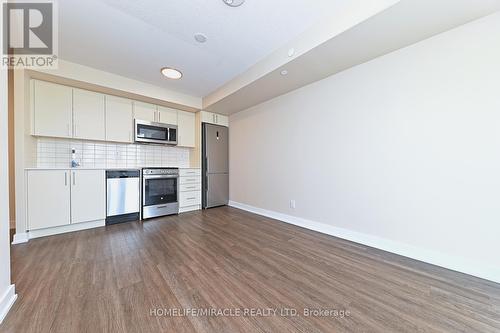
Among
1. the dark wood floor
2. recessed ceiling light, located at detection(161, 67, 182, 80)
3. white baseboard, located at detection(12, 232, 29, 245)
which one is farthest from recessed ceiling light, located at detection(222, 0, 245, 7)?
white baseboard, located at detection(12, 232, 29, 245)

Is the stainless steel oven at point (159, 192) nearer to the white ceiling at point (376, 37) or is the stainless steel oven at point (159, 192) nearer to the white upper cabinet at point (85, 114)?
the white upper cabinet at point (85, 114)

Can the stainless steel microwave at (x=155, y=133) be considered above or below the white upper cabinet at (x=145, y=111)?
below

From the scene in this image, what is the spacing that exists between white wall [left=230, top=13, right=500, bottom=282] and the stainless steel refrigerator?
6.19ft

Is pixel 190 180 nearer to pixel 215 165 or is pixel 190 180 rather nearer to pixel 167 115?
pixel 215 165

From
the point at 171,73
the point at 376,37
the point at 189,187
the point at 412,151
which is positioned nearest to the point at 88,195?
the point at 189,187

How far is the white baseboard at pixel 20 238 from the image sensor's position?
2285mm

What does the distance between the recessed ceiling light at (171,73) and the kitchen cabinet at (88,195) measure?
6.05ft

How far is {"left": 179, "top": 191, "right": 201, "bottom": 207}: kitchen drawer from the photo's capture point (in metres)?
3.82

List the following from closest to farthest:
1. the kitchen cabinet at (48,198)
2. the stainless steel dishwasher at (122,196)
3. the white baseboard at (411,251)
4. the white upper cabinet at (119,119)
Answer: the white baseboard at (411,251)
the kitchen cabinet at (48,198)
the stainless steel dishwasher at (122,196)
the white upper cabinet at (119,119)

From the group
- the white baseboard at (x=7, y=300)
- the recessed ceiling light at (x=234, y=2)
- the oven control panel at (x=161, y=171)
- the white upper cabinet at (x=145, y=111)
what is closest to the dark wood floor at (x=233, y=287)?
the white baseboard at (x=7, y=300)

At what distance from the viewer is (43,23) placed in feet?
6.18

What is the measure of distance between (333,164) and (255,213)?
188 cm

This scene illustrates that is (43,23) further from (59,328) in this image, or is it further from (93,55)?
(59,328)

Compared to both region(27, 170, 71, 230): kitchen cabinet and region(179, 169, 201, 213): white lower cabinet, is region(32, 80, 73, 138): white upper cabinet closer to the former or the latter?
region(27, 170, 71, 230): kitchen cabinet
